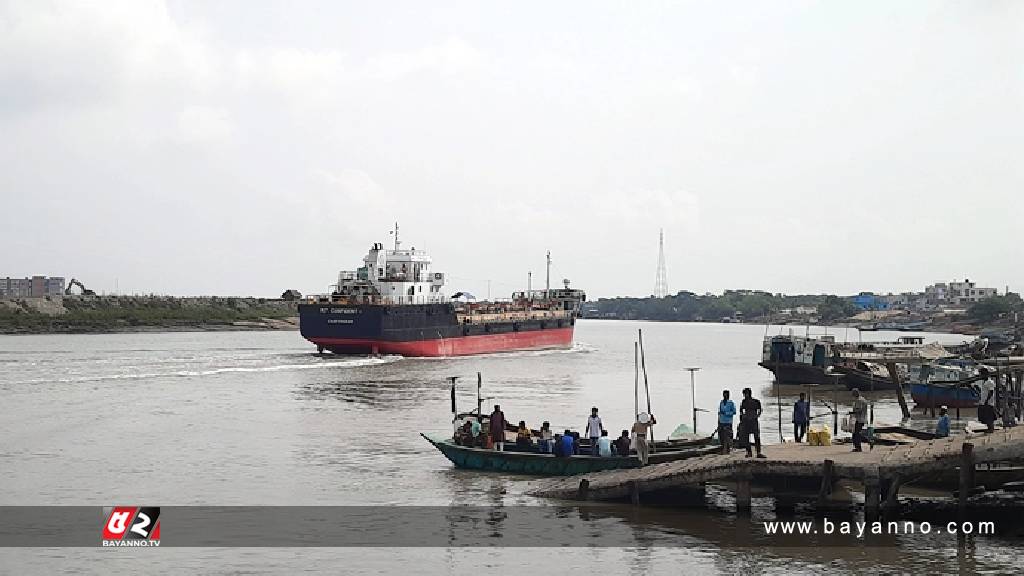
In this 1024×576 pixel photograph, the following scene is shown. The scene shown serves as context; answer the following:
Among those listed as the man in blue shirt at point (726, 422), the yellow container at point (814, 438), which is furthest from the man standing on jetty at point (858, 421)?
the man in blue shirt at point (726, 422)

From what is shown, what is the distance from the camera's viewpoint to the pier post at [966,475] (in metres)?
17.6

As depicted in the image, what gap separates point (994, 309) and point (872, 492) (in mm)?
173518

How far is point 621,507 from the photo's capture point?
815 inches

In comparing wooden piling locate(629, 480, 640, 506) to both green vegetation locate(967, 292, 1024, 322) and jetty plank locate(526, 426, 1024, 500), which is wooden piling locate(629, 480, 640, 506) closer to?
jetty plank locate(526, 426, 1024, 500)

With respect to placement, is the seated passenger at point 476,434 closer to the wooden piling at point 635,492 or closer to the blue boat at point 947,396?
the wooden piling at point 635,492

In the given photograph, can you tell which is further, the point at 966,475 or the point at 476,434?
the point at 476,434

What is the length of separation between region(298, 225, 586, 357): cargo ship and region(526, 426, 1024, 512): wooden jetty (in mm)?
50265

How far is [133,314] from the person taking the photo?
13650 cm

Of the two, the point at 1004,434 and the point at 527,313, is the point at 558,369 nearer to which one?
the point at 527,313

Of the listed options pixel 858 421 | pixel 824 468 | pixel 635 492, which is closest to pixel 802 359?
pixel 858 421

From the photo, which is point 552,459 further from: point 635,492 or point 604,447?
point 635,492

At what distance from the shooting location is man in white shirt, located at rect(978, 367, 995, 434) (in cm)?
2400

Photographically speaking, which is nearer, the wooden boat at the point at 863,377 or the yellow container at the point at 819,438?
the yellow container at the point at 819,438

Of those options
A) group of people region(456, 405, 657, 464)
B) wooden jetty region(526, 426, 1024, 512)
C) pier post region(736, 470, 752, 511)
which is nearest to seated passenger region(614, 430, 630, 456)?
group of people region(456, 405, 657, 464)
